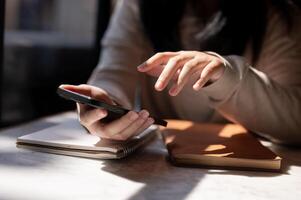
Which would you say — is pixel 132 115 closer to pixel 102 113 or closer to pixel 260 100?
pixel 102 113

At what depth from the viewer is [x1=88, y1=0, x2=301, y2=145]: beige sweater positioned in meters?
0.78

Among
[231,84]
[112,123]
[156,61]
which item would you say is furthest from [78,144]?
[231,84]

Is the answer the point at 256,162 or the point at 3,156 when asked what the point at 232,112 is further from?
the point at 3,156

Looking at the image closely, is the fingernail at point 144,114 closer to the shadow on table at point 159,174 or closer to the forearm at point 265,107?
the shadow on table at point 159,174

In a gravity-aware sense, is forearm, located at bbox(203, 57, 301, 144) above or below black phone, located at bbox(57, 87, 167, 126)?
below

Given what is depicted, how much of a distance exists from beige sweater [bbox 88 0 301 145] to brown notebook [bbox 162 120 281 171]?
0.18 ft

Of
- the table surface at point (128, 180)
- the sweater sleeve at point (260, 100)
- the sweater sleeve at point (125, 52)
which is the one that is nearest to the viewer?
the table surface at point (128, 180)

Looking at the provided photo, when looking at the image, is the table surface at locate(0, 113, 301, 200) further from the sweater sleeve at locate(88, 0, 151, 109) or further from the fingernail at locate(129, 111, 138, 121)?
the sweater sleeve at locate(88, 0, 151, 109)

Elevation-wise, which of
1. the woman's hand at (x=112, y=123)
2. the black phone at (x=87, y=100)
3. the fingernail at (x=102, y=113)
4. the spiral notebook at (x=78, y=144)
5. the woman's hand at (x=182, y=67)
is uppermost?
the woman's hand at (x=182, y=67)

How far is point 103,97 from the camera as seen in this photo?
0.71 m

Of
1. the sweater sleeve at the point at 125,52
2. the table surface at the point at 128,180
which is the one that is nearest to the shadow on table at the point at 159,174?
the table surface at the point at 128,180

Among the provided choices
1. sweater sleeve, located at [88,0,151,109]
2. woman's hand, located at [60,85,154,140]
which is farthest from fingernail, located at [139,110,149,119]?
sweater sleeve, located at [88,0,151,109]

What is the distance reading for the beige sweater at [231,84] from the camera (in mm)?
781

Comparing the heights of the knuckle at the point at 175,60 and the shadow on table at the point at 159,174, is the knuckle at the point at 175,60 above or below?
above
